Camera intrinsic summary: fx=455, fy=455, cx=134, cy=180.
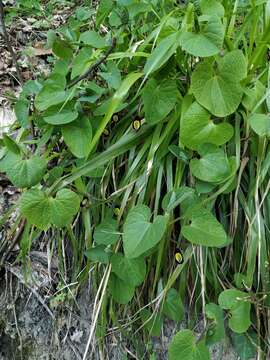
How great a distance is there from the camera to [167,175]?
1.04 metres

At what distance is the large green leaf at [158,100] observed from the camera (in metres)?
0.98

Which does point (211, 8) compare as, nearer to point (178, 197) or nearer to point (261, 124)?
point (261, 124)

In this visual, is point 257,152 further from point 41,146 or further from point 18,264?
point 18,264

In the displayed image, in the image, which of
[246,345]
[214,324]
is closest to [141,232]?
[214,324]

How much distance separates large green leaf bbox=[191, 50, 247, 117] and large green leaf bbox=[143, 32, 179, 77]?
0.22 feet

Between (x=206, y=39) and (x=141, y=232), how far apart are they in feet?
1.34

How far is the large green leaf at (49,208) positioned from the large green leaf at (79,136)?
113 millimetres

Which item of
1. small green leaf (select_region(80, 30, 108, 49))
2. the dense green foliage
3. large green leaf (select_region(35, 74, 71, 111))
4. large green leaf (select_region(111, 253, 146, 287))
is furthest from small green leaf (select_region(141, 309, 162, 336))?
small green leaf (select_region(80, 30, 108, 49))

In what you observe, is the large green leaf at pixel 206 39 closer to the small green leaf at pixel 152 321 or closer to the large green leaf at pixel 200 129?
the large green leaf at pixel 200 129

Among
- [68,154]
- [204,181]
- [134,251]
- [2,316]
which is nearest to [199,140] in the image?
[204,181]

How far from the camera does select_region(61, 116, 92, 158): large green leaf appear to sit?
102 cm

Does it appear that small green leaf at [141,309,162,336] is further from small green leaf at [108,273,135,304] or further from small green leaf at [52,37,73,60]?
small green leaf at [52,37,73,60]

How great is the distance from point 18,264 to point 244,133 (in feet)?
2.26

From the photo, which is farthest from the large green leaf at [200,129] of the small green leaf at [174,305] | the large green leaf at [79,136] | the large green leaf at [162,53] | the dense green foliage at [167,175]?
the small green leaf at [174,305]
